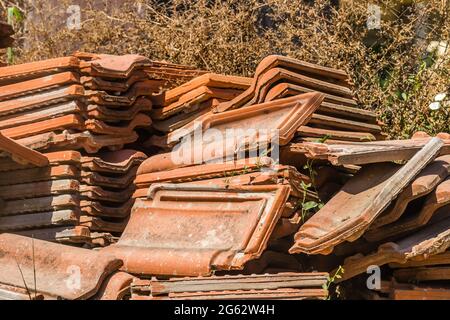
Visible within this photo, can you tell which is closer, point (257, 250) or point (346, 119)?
point (257, 250)

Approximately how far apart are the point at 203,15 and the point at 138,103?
2.00 meters

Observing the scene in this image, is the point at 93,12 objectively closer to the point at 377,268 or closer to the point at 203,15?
the point at 203,15

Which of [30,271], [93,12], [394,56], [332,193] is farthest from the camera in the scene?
[93,12]

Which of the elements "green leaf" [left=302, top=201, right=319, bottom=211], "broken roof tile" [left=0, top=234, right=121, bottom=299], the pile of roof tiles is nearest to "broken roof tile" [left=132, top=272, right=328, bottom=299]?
the pile of roof tiles

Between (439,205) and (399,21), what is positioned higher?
(399,21)

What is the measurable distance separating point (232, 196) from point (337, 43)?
3320 millimetres

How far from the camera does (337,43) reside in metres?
8.66

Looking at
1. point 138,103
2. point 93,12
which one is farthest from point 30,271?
point 93,12

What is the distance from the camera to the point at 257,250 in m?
5.26

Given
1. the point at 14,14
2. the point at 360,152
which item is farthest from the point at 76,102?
the point at 14,14

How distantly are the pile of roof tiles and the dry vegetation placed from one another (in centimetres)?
136

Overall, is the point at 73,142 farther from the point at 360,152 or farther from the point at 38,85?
the point at 360,152

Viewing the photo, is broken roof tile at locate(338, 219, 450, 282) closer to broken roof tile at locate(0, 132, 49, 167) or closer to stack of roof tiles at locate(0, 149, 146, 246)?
stack of roof tiles at locate(0, 149, 146, 246)

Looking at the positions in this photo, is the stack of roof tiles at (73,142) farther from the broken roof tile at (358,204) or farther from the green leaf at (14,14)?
the green leaf at (14,14)
